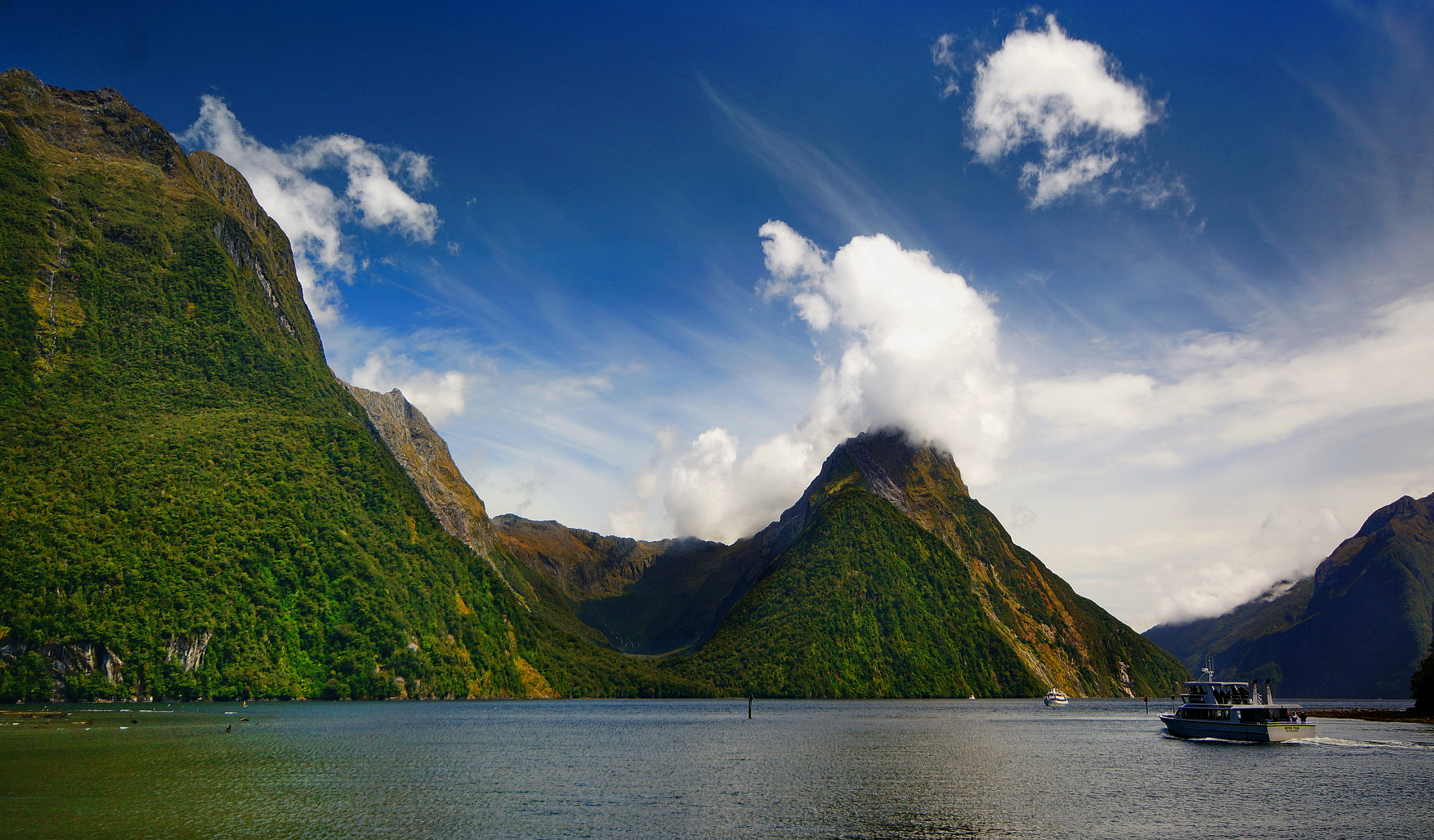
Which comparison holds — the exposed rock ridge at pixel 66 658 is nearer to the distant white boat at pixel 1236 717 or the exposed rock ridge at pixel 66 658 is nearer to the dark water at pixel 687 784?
the dark water at pixel 687 784

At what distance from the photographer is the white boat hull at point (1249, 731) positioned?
10575 cm

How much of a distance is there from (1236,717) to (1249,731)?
2823 mm

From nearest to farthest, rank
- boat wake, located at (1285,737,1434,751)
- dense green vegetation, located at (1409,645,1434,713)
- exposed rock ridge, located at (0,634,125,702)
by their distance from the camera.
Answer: boat wake, located at (1285,737,1434,751) → dense green vegetation, located at (1409,645,1434,713) → exposed rock ridge, located at (0,634,125,702)

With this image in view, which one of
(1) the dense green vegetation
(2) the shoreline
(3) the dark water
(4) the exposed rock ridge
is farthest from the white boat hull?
(4) the exposed rock ridge

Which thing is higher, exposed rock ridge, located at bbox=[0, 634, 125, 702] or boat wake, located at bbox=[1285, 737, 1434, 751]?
exposed rock ridge, located at bbox=[0, 634, 125, 702]

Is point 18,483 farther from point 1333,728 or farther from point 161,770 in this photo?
point 1333,728

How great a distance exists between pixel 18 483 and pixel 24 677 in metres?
52.2

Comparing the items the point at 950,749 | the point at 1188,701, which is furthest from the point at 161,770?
the point at 1188,701

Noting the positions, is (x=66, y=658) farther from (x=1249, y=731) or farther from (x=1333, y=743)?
(x=1333, y=743)

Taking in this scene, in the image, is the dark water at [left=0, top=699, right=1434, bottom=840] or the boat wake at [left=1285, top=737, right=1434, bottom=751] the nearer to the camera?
the dark water at [left=0, top=699, right=1434, bottom=840]

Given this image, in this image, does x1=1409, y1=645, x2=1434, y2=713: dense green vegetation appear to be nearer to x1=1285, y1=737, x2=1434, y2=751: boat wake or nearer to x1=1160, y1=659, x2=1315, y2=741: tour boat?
x1=1285, y1=737, x2=1434, y2=751: boat wake

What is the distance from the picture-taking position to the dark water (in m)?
51.1

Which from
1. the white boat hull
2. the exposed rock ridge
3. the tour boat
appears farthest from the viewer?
the exposed rock ridge

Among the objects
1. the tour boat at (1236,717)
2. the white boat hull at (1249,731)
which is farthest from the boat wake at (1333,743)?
the tour boat at (1236,717)
